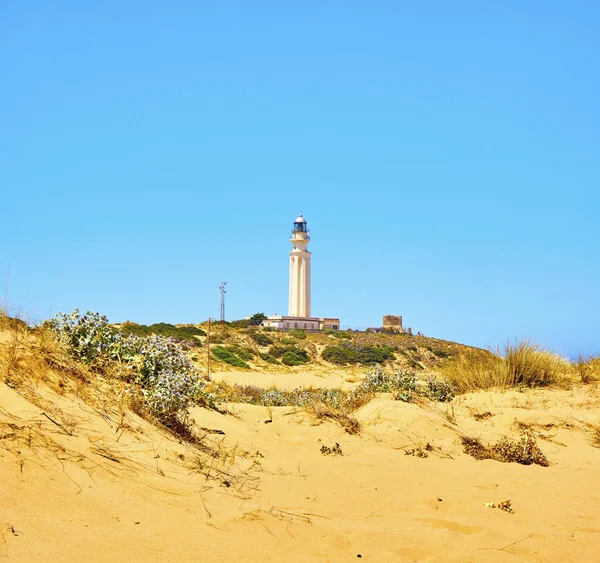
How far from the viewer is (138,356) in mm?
9805

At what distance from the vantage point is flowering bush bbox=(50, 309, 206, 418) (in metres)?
8.92

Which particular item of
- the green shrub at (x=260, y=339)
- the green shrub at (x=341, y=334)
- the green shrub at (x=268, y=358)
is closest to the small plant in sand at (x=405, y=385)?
the green shrub at (x=268, y=358)

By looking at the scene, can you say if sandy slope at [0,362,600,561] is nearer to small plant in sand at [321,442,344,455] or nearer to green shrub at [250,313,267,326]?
small plant in sand at [321,442,344,455]

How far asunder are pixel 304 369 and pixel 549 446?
2852 cm

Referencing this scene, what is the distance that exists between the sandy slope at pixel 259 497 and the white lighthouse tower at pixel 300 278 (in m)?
65.2

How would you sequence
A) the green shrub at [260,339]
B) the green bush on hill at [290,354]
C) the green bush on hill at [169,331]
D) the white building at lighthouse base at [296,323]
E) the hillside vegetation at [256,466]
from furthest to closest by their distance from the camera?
the white building at lighthouse base at [296,323], the green shrub at [260,339], the green bush on hill at [290,354], the green bush on hill at [169,331], the hillside vegetation at [256,466]

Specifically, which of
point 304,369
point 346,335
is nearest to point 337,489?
point 304,369

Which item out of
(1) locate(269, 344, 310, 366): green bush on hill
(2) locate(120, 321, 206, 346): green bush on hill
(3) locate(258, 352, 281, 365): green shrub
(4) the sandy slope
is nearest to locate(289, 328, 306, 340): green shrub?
(1) locate(269, 344, 310, 366): green bush on hill

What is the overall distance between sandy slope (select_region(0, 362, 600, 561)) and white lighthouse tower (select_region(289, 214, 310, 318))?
6516cm

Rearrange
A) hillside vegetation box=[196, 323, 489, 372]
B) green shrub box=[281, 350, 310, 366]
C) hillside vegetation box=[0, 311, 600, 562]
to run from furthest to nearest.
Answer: green shrub box=[281, 350, 310, 366] → hillside vegetation box=[196, 323, 489, 372] → hillside vegetation box=[0, 311, 600, 562]

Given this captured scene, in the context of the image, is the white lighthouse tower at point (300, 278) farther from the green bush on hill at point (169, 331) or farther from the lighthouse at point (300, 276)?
the green bush on hill at point (169, 331)

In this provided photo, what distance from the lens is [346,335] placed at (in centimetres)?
5950

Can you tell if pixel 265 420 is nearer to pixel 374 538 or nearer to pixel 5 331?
pixel 5 331

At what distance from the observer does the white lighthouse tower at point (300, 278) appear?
76062 mm
